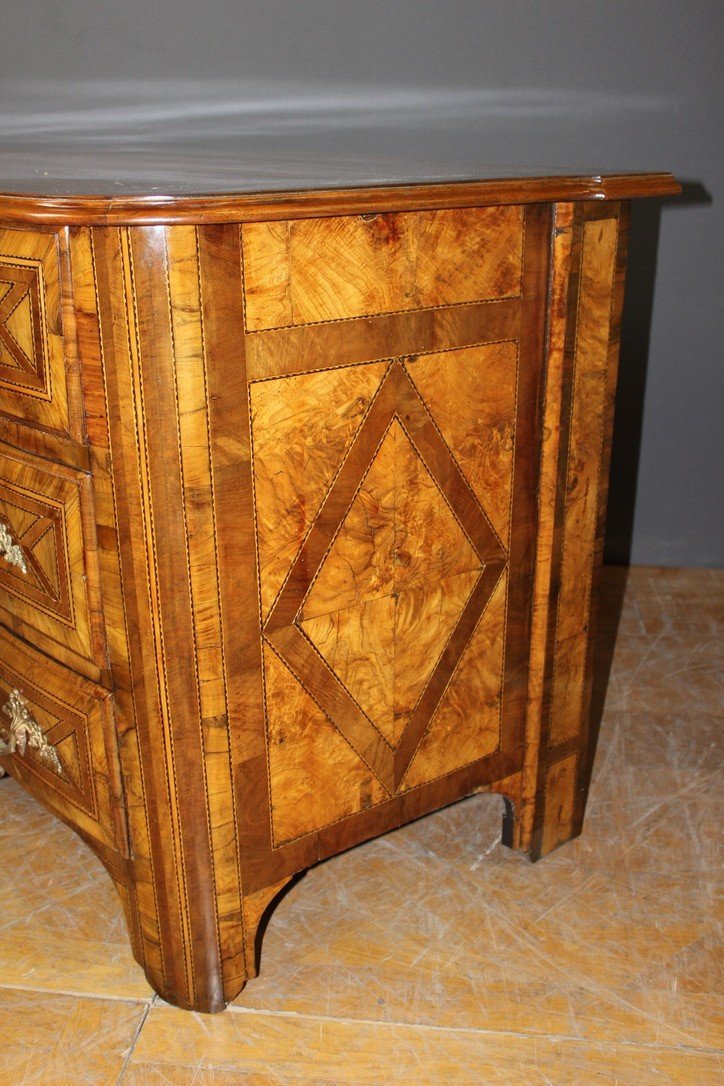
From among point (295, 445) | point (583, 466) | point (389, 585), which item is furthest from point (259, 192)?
point (583, 466)

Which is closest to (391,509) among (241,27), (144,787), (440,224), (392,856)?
(440,224)

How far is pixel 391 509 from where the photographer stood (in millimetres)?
1615

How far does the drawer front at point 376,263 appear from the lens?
139 cm

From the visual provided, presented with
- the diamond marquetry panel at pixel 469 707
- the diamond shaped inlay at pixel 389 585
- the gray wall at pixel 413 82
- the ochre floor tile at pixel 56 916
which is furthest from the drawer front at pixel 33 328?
the gray wall at pixel 413 82

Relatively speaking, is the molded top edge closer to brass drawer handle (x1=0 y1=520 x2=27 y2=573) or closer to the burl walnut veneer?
the burl walnut veneer

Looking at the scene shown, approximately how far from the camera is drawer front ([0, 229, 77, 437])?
1382 millimetres

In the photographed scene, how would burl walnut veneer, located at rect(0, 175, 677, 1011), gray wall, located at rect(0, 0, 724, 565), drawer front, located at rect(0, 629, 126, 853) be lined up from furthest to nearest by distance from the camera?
gray wall, located at rect(0, 0, 724, 565), drawer front, located at rect(0, 629, 126, 853), burl walnut veneer, located at rect(0, 175, 677, 1011)

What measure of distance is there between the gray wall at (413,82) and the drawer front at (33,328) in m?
1.52

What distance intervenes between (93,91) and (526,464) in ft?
5.97

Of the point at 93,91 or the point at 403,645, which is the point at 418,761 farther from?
the point at 93,91

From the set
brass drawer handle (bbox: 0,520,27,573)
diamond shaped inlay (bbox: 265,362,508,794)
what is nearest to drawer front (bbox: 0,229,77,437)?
brass drawer handle (bbox: 0,520,27,573)

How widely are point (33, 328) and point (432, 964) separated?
1.10 m

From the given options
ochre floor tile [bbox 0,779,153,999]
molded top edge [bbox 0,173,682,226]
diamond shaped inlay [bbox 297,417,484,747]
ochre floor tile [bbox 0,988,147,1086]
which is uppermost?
molded top edge [bbox 0,173,682,226]

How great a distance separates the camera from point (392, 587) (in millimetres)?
1667
